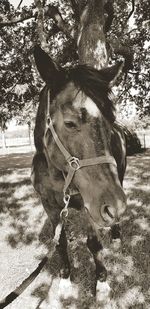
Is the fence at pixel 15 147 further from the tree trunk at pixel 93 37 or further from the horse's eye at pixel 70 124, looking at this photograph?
the horse's eye at pixel 70 124

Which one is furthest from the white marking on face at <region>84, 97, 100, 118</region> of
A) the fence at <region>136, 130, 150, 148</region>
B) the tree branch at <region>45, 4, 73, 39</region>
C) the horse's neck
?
the fence at <region>136, 130, 150, 148</region>

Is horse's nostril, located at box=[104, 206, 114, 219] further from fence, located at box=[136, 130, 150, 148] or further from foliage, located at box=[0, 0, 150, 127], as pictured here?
fence, located at box=[136, 130, 150, 148]

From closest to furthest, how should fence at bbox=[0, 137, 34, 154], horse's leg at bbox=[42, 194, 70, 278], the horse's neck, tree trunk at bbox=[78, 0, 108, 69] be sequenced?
horse's leg at bbox=[42, 194, 70, 278], the horse's neck, tree trunk at bbox=[78, 0, 108, 69], fence at bbox=[0, 137, 34, 154]

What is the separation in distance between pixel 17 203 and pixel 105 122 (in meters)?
4.81

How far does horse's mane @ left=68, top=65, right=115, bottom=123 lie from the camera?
2582mm

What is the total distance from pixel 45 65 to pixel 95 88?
49 centimetres

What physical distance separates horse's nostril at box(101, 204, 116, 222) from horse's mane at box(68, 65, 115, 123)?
77 centimetres

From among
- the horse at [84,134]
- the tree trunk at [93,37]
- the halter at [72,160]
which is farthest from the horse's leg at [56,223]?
the tree trunk at [93,37]

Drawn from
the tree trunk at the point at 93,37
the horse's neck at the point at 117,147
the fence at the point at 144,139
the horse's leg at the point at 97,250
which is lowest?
the fence at the point at 144,139

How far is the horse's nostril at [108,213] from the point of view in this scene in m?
2.28

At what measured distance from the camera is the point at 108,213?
2312 millimetres

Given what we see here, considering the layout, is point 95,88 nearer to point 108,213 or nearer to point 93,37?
point 108,213

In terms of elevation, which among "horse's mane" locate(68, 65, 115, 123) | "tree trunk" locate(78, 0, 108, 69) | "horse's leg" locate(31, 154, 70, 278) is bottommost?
"horse's leg" locate(31, 154, 70, 278)

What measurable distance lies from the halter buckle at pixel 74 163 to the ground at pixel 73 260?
182 centimetres
